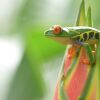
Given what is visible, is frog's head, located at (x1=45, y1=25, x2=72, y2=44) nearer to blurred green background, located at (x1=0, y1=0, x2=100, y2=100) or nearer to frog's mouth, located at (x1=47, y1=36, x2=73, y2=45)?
frog's mouth, located at (x1=47, y1=36, x2=73, y2=45)

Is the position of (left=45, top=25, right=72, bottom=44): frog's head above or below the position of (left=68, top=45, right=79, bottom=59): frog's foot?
above

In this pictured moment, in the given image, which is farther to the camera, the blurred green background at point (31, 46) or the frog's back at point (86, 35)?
the blurred green background at point (31, 46)

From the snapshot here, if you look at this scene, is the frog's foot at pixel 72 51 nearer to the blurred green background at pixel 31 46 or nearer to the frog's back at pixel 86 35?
the frog's back at pixel 86 35

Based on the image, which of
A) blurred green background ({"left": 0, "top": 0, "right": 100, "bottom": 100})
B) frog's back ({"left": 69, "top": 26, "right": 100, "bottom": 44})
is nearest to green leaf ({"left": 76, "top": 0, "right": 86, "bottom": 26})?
frog's back ({"left": 69, "top": 26, "right": 100, "bottom": 44})

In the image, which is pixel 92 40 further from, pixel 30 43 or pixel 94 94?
pixel 30 43

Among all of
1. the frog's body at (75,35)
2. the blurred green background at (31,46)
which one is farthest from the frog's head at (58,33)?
the blurred green background at (31,46)

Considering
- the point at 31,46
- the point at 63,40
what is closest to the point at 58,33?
the point at 63,40

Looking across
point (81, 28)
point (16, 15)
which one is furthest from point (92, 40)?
point (16, 15)

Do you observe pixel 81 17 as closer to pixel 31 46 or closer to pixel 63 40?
pixel 63 40
